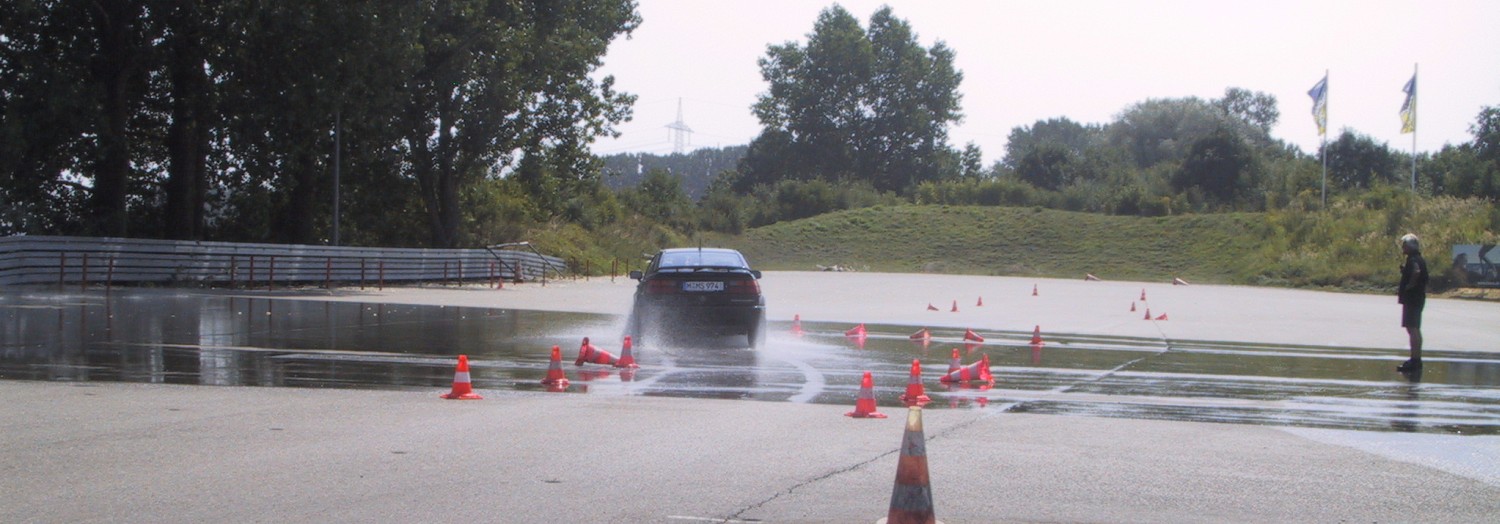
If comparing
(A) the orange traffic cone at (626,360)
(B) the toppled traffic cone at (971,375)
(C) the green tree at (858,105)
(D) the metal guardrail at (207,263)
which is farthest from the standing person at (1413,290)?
(C) the green tree at (858,105)

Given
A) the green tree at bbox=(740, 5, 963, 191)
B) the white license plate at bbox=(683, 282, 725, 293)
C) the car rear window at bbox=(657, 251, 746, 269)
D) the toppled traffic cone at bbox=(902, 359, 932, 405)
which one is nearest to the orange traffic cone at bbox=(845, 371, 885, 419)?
the toppled traffic cone at bbox=(902, 359, 932, 405)

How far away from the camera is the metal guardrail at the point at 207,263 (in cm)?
2731

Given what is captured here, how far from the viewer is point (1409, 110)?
59312mm

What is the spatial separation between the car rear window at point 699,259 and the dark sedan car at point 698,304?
0.53 feet

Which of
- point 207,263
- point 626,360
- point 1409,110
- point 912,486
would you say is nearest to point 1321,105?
point 1409,110

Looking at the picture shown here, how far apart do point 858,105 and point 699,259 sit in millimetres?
108982

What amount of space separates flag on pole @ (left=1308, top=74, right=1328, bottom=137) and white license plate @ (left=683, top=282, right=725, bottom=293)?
182 feet

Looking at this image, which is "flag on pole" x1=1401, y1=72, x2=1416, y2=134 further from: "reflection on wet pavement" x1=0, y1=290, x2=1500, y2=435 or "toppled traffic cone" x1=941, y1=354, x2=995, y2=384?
"toppled traffic cone" x1=941, y1=354, x2=995, y2=384

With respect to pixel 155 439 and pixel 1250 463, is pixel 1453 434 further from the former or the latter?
pixel 155 439

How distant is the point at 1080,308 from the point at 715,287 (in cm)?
1764

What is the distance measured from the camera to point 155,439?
26.2 ft

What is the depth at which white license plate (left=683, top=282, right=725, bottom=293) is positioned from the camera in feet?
54.0

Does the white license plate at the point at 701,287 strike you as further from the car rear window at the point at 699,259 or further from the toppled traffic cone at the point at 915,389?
the toppled traffic cone at the point at 915,389

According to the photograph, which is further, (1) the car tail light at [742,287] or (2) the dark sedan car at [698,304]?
(1) the car tail light at [742,287]
